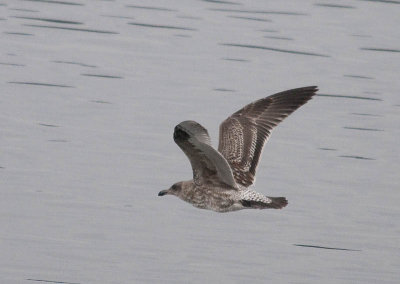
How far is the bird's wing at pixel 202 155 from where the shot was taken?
12.2 metres

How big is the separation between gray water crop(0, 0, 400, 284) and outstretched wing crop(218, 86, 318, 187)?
1.05 meters

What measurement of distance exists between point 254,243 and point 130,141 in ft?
12.4

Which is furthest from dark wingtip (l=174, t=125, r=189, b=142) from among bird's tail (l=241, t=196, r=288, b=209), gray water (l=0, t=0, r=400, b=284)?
gray water (l=0, t=0, r=400, b=284)

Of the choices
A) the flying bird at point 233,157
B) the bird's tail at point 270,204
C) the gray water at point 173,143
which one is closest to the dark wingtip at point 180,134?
the flying bird at point 233,157

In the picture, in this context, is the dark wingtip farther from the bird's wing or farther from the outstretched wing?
the outstretched wing

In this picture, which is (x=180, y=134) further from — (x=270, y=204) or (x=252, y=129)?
(x=252, y=129)

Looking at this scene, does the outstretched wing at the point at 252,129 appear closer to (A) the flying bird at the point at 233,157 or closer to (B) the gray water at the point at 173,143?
(A) the flying bird at the point at 233,157

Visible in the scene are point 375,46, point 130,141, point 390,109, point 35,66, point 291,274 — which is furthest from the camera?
point 375,46

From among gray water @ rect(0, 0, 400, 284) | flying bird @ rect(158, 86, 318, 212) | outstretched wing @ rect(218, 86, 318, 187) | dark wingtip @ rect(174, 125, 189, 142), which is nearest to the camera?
dark wingtip @ rect(174, 125, 189, 142)

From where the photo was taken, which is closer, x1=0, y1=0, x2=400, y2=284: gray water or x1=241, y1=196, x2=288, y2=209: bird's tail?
x1=241, y1=196, x2=288, y2=209: bird's tail

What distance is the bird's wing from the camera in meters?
12.2

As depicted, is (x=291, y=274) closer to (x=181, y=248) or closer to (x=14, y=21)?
(x=181, y=248)

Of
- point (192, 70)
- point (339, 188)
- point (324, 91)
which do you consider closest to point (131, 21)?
point (192, 70)

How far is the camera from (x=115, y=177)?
1692 centimetres
